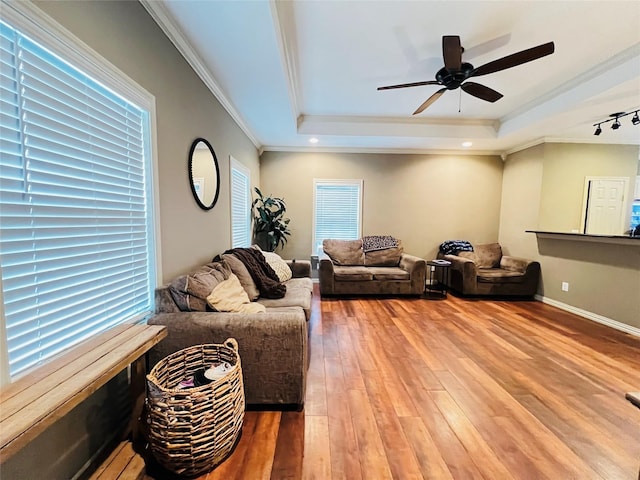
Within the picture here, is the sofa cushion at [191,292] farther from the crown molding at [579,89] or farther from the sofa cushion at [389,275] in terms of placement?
the crown molding at [579,89]

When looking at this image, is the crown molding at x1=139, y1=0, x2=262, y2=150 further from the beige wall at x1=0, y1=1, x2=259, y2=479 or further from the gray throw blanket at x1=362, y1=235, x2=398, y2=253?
the gray throw blanket at x1=362, y1=235, x2=398, y2=253

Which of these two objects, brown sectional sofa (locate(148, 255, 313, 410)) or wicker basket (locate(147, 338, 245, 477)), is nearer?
wicker basket (locate(147, 338, 245, 477))

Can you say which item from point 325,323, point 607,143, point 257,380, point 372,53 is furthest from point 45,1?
point 607,143

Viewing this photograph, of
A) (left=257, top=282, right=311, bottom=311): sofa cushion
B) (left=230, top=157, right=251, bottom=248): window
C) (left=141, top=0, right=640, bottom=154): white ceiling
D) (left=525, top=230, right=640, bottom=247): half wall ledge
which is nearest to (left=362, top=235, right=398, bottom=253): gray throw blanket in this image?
(left=141, top=0, right=640, bottom=154): white ceiling

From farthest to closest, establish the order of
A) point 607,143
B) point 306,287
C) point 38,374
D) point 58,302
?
point 607,143, point 306,287, point 58,302, point 38,374

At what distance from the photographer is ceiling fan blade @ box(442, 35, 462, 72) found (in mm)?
2162

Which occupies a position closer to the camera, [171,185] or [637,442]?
[637,442]

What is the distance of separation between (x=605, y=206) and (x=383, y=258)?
363 centimetres

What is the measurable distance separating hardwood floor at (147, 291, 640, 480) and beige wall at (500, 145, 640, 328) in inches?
20.4

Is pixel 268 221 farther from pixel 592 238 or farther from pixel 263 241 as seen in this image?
pixel 592 238

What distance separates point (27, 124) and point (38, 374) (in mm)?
936

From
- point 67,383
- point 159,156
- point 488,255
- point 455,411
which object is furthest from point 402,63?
point 488,255

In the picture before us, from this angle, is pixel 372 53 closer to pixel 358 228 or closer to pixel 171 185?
pixel 171 185

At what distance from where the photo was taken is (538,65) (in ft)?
9.37
